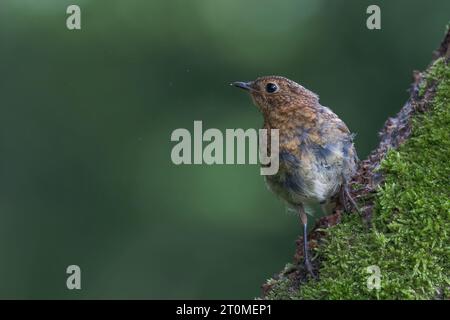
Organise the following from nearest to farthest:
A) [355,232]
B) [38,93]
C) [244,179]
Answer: [355,232] → [244,179] → [38,93]

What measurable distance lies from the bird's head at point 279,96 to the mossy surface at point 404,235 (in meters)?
0.90

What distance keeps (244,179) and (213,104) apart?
A: 1178mm

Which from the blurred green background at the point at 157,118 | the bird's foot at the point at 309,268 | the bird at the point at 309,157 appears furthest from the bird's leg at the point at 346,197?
the blurred green background at the point at 157,118

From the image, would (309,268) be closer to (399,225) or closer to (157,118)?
(399,225)

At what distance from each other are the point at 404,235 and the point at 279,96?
1.51 metres

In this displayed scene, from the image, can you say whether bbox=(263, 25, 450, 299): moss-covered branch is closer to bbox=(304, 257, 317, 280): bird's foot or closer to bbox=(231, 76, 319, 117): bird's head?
bbox=(304, 257, 317, 280): bird's foot

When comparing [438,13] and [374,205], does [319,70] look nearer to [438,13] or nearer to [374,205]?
[438,13]

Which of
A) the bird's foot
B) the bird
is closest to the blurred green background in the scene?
the bird

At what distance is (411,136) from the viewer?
3492 mm

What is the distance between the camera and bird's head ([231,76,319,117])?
429 centimetres

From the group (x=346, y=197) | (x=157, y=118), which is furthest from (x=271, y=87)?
(x=157, y=118)

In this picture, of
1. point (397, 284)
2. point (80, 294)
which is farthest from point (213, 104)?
point (397, 284)

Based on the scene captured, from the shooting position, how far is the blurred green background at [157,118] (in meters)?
9.02

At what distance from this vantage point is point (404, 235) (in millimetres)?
3086
